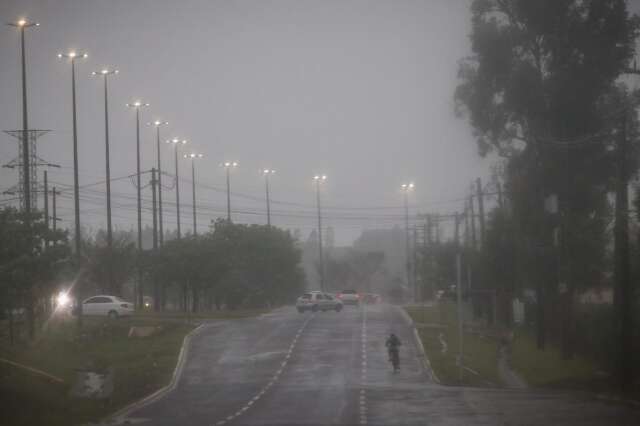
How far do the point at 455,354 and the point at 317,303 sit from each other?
3122 centimetres

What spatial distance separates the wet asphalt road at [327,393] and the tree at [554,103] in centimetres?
1098

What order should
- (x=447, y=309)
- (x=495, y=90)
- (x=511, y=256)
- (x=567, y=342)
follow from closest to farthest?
(x=567, y=342)
(x=495, y=90)
(x=511, y=256)
(x=447, y=309)

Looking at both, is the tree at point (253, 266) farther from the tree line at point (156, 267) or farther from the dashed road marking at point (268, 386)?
the dashed road marking at point (268, 386)

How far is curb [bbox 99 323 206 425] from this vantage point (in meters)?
28.6

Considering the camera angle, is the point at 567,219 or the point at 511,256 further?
the point at 511,256

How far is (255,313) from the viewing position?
75.9m

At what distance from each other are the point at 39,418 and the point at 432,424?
11.7 meters

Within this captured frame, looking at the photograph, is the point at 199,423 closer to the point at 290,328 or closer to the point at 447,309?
the point at 290,328

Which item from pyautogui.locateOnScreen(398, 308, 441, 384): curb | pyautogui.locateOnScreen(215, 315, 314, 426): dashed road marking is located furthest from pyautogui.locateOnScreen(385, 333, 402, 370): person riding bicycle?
pyautogui.locateOnScreen(215, 315, 314, 426): dashed road marking

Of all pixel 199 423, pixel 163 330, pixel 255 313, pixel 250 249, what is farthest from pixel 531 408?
pixel 250 249

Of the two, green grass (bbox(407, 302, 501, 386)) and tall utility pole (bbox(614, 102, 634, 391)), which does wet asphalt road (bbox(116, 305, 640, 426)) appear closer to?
green grass (bbox(407, 302, 501, 386))

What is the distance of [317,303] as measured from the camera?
78.1 m

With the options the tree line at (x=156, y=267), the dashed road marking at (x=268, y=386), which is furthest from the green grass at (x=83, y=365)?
the dashed road marking at (x=268, y=386)

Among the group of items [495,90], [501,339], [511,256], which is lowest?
[501,339]
